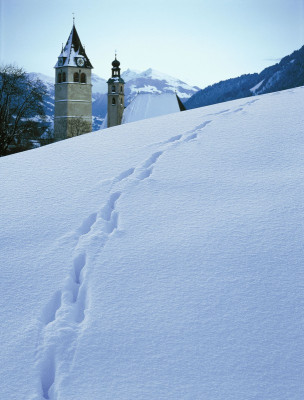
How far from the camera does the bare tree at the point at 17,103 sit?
19094 mm

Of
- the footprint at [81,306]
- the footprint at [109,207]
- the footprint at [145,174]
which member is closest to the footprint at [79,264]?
the footprint at [81,306]

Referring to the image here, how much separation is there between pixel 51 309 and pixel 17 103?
18840 millimetres

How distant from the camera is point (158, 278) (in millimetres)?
3248

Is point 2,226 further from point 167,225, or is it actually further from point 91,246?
point 167,225

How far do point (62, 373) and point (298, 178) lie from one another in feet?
10.9

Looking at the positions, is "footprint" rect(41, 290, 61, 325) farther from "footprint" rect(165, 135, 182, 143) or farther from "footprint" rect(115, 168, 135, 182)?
"footprint" rect(165, 135, 182, 143)

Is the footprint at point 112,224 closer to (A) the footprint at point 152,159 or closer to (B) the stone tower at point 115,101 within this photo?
(A) the footprint at point 152,159

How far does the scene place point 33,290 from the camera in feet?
10.6

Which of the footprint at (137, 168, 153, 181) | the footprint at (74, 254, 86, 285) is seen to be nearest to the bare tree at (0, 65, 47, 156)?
the footprint at (137, 168, 153, 181)

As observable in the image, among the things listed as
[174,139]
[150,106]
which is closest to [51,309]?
[174,139]

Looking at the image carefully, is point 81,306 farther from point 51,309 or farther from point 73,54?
point 73,54

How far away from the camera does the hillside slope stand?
97.7 metres

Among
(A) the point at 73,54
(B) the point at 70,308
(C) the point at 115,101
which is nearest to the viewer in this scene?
(B) the point at 70,308

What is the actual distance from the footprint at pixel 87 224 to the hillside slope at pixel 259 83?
91.9 m
